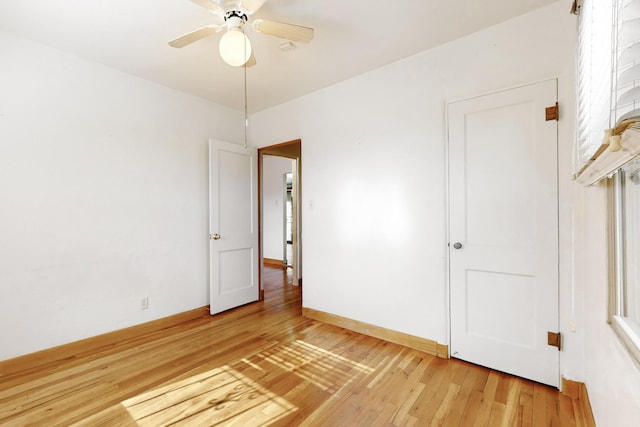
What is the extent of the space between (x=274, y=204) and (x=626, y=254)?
6.12 meters

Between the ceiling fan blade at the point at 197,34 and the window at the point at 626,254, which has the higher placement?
the ceiling fan blade at the point at 197,34

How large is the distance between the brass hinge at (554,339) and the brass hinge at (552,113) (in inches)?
58.2

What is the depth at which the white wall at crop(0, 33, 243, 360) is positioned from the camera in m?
2.26

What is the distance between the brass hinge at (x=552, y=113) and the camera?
6.32ft

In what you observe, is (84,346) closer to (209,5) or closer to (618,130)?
(209,5)

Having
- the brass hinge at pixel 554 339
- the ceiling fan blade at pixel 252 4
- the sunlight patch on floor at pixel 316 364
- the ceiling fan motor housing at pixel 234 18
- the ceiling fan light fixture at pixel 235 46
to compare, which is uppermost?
the ceiling fan motor housing at pixel 234 18

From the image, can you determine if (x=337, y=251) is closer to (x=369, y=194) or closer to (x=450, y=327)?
(x=369, y=194)

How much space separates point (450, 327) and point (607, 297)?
1.25 metres

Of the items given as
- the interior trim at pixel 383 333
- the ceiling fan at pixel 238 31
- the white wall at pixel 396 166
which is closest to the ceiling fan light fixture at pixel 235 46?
the ceiling fan at pixel 238 31

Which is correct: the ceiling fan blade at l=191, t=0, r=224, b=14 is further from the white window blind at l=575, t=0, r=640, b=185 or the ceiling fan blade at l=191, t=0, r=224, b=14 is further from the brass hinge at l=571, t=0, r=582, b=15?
the brass hinge at l=571, t=0, r=582, b=15

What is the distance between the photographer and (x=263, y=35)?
7.50 ft

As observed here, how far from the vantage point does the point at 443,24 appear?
2.15 meters

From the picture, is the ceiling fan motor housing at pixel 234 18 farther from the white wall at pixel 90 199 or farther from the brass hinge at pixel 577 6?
the brass hinge at pixel 577 6

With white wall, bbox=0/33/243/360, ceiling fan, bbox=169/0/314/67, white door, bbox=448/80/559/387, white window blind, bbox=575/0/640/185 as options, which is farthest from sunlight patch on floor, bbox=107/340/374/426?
ceiling fan, bbox=169/0/314/67
